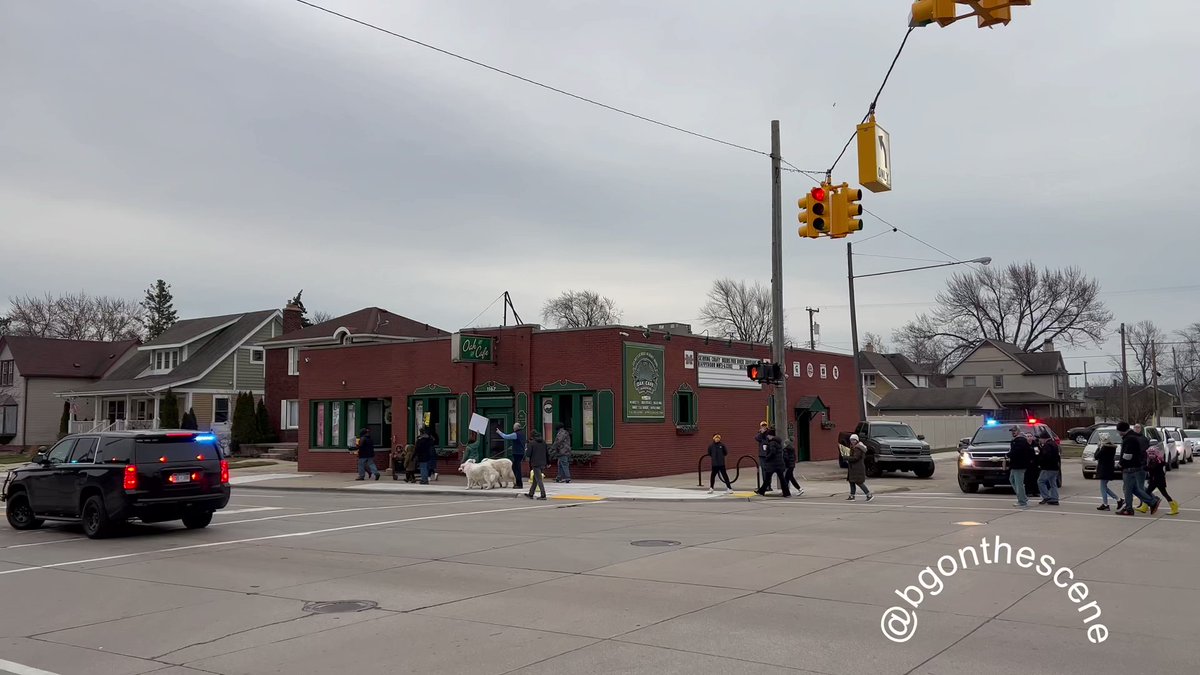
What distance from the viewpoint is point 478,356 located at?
93.8 feet

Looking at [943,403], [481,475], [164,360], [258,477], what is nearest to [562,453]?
[481,475]

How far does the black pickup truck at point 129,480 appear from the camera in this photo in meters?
14.6

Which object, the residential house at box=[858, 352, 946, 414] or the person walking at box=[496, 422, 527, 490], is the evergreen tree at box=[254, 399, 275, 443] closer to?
the person walking at box=[496, 422, 527, 490]

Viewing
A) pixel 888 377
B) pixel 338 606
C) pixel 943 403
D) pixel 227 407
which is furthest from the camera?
pixel 888 377

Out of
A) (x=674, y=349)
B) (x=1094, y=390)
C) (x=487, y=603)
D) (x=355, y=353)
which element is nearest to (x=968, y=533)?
(x=487, y=603)

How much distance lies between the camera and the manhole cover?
871cm

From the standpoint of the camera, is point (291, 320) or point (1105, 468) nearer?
point (1105, 468)

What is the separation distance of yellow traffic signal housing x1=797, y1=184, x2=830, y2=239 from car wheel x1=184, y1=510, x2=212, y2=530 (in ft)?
38.9

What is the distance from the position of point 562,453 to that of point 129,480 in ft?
45.1

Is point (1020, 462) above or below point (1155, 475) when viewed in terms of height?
above

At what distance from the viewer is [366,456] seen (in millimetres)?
29125

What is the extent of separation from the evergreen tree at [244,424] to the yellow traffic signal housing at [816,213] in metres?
36.6

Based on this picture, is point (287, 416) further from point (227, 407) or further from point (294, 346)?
point (227, 407)

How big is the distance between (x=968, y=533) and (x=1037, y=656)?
7351mm
